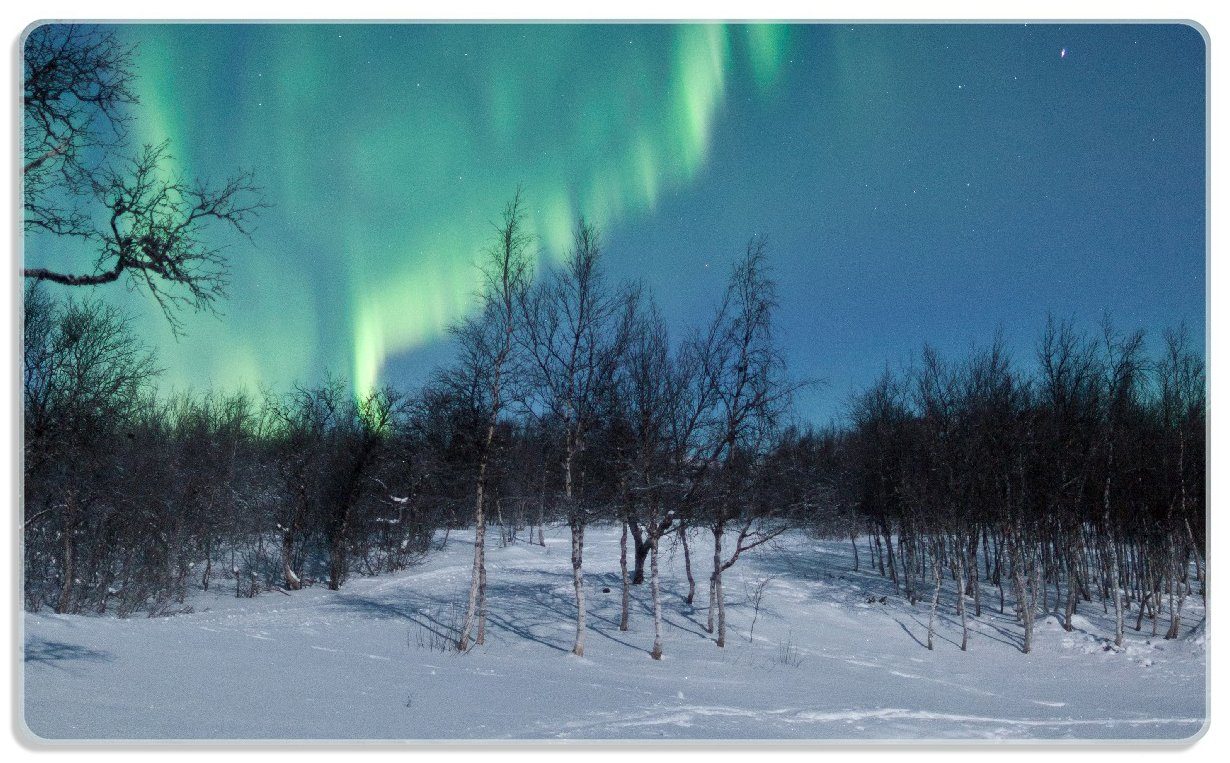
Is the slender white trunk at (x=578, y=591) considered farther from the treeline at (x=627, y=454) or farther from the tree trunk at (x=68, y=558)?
the tree trunk at (x=68, y=558)

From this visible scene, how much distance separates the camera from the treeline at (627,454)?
1145cm

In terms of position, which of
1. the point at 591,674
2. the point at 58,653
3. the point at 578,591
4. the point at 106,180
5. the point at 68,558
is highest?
the point at 106,180

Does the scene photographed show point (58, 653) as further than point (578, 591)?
No

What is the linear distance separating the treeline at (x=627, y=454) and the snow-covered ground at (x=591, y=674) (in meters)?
0.97

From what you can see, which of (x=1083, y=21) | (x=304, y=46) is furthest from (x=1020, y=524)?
(x=304, y=46)

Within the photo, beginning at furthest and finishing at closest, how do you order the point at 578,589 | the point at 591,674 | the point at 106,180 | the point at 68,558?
the point at 578,589
the point at 68,558
the point at 591,674
the point at 106,180

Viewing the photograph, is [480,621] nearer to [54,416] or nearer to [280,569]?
[54,416]

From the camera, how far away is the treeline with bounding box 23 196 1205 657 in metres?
11.4

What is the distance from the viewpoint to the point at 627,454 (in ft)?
46.6

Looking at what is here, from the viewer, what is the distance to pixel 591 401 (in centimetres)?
1372

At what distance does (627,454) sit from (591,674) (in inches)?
175

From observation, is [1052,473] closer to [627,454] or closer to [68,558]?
[627,454]

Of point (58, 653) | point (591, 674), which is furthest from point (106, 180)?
point (591, 674)

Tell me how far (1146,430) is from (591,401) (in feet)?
35.3
